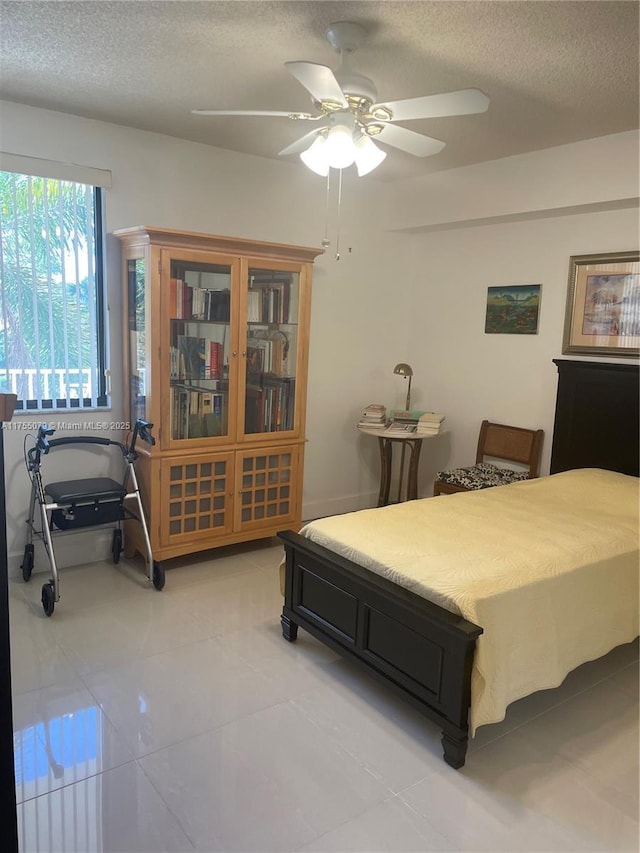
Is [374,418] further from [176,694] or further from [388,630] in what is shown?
[176,694]

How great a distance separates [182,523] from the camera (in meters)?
3.62

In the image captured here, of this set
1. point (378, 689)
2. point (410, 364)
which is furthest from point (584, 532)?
point (410, 364)

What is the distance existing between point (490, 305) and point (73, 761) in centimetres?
358

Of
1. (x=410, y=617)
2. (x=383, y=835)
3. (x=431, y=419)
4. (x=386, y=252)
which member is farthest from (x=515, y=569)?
(x=386, y=252)

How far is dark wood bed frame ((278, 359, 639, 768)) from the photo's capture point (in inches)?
83.1

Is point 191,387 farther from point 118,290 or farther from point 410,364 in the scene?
point 410,364

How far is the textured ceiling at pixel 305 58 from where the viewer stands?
6.93 feet

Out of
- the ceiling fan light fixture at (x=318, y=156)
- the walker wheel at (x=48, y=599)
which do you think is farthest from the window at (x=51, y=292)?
the ceiling fan light fixture at (x=318, y=156)

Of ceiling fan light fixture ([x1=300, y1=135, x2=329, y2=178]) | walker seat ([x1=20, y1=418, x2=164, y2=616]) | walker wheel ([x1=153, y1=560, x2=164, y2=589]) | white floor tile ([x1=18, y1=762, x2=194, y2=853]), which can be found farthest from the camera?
walker wheel ([x1=153, y1=560, x2=164, y2=589])

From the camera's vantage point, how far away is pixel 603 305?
3662 millimetres

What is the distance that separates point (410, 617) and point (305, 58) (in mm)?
2239

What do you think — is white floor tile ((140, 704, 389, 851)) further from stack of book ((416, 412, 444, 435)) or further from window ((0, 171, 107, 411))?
stack of book ((416, 412, 444, 435))

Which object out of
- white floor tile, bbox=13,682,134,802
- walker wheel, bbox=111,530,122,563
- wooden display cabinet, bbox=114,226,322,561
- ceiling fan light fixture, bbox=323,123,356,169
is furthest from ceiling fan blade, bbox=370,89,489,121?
walker wheel, bbox=111,530,122,563

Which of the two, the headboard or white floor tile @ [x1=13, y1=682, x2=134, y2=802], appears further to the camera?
the headboard
